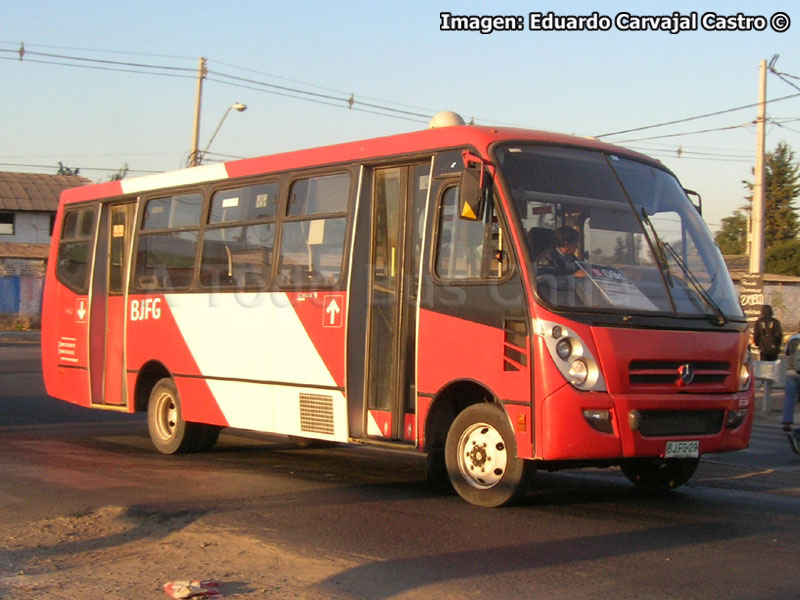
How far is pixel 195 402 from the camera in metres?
11.9

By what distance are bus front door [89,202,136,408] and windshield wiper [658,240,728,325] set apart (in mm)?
7148

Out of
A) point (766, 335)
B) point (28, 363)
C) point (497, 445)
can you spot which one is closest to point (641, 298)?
point (497, 445)

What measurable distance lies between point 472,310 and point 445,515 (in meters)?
1.61

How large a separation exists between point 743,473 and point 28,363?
19690 mm

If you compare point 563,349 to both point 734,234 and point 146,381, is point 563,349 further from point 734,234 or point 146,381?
point 734,234

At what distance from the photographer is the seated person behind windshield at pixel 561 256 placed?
8188 millimetres

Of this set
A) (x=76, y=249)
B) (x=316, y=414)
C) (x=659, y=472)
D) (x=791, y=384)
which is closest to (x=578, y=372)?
(x=659, y=472)

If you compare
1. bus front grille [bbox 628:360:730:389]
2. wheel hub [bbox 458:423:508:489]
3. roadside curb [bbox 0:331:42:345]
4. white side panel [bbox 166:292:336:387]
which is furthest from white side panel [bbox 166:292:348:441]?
roadside curb [bbox 0:331:42:345]

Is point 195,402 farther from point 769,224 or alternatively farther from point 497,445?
point 769,224

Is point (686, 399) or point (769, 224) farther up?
point (769, 224)

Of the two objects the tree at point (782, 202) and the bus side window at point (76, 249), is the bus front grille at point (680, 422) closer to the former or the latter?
the bus side window at point (76, 249)

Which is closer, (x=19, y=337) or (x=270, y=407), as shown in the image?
(x=270, y=407)

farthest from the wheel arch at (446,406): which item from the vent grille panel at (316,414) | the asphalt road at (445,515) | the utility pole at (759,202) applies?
the utility pole at (759,202)

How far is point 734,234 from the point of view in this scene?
88.9 m
